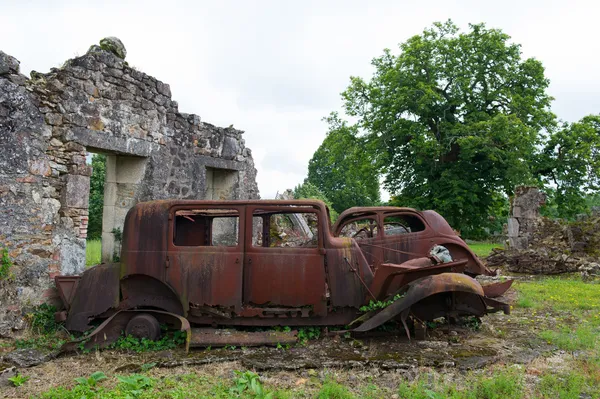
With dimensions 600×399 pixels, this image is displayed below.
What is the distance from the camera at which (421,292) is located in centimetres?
522

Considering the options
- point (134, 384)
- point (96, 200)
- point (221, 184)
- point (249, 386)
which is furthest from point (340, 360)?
point (96, 200)

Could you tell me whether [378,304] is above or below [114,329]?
above

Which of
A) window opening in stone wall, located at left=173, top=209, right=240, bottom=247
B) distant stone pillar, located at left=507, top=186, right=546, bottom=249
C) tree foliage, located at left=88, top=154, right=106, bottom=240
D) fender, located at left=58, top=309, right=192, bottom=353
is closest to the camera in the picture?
fender, located at left=58, top=309, right=192, bottom=353

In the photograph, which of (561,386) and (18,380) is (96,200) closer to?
(18,380)

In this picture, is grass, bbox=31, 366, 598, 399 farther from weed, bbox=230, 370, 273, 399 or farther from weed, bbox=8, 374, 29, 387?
weed, bbox=8, 374, 29, 387

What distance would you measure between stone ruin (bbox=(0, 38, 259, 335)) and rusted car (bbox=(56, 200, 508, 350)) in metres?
0.98

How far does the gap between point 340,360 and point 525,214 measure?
46.6ft

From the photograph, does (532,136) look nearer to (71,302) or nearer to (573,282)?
(573,282)

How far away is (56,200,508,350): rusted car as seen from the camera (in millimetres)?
5387

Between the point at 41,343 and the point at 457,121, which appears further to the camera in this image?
the point at 457,121

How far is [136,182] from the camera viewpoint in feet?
25.7

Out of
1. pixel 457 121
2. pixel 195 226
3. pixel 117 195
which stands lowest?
pixel 195 226


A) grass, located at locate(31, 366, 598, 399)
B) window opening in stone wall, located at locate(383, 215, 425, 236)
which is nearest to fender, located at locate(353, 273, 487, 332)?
grass, located at locate(31, 366, 598, 399)

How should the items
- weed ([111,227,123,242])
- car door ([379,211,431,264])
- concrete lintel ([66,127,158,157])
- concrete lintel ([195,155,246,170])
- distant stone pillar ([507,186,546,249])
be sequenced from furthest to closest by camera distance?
1. distant stone pillar ([507,186,546,249])
2. concrete lintel ([195,155,246,170])
3. car door ([379,211,431,264])
4. weed ([111,227,123,242])
5. concrete lintel ([66,127,158,157])
